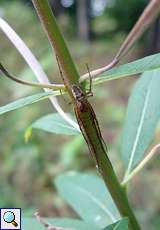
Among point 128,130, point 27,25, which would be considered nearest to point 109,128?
point 27,25

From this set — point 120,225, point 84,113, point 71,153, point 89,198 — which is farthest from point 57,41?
point 71,153

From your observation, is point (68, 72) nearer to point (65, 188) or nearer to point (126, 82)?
point (65, 188)

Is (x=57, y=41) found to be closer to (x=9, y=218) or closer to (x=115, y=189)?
(x=115, y=189)

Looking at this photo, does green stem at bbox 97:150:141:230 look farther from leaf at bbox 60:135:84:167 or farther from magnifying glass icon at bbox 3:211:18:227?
leaf at bbox 60:135:84:167

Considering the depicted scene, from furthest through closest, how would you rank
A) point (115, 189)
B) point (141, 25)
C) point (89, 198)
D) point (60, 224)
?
point (89, 198), point (60, 224), point (115, 189), point (141, 25)

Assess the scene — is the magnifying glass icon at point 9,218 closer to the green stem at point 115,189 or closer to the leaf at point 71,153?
the green stem at point 115,189

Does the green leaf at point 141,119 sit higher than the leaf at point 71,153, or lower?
lower

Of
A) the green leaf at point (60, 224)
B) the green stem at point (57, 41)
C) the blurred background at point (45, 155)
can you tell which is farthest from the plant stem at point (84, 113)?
the blurred background at point (45, 155)
